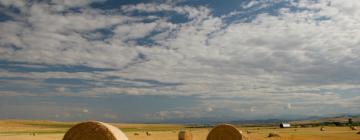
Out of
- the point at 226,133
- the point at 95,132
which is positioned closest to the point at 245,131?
the point at 226,133

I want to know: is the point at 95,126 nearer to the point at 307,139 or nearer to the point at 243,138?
the point at 243,138

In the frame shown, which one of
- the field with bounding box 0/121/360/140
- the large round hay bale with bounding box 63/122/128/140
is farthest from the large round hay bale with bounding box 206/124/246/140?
the field with bounding box 0/121/360/140

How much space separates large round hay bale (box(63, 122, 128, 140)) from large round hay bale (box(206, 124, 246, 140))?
1106 cm

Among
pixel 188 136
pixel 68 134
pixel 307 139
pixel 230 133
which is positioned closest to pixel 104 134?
pixel 68 134

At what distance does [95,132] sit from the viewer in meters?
13.1

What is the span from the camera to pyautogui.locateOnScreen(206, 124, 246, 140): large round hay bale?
2316 cm

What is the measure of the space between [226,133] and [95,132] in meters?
11.7

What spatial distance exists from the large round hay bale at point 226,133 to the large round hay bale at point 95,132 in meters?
11.1

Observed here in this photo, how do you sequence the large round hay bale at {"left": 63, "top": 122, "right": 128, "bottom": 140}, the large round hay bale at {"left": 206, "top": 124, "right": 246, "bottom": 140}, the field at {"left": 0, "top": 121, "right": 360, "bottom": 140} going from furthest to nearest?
the field at {"left": 0, "top": 121, "right": 360, "bottom": 140} → the large round hay bale at {"left": 206, "top": 124, "right": 246, "bottom": 140} → the large round hay bale at {"left": 63, "top": 122, "right": 128, "bottom": 140}

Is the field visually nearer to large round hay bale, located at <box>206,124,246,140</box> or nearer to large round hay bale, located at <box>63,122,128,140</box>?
large round hay bale, located at <box>206,124,246,140</box>

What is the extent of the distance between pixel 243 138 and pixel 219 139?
135 centimetres

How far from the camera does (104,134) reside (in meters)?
12.8

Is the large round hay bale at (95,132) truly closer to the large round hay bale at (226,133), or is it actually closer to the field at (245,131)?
the large round hay bale at (226,133)

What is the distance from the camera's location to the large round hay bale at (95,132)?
1275 cm
